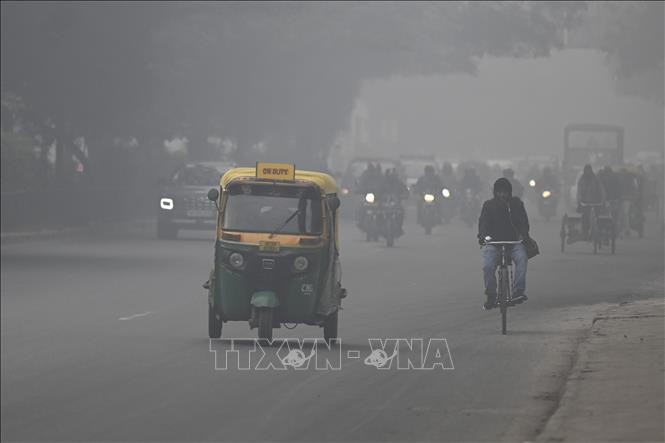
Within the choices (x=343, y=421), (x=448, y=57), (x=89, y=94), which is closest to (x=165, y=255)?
(x=89, y=94)

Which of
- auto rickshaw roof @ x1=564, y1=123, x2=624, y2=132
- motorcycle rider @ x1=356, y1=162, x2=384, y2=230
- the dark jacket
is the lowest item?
the dark jacket

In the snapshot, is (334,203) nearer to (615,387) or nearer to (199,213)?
(615,387)

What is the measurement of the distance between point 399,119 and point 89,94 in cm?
10085

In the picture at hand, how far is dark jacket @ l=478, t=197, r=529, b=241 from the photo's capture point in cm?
1386

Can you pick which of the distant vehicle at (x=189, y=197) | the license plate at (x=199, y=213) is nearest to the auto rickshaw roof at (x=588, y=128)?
the distant vehicle at (x=189, y=197)

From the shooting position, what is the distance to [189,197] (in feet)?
129

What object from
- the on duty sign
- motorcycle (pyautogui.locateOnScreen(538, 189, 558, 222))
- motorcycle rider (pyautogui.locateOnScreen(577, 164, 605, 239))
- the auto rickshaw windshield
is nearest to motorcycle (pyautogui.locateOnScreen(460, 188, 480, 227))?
motorcycle (pyautogui.locateOnScreen(538, 189, 558, 222))

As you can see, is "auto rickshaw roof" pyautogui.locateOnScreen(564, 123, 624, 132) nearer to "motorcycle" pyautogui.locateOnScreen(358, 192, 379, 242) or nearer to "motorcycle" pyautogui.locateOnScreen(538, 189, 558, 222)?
"motorcycle" pyautogui.locateOnScreen(538, 189, 558, 222)

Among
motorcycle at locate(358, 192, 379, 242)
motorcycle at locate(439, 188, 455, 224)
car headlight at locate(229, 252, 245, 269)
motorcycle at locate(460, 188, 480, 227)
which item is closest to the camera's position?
car headlight at locate(229, 252, 245, 269)

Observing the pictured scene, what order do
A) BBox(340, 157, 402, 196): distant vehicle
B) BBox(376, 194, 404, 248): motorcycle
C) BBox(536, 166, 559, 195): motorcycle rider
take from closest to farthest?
BBox(376, 194, 404, 248): motorcycle, BBox(536, 166, 559, 195): motorcycle rider, BBox(340, 157, 402, 196): distant vehicle

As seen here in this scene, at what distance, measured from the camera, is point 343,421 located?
13320mm

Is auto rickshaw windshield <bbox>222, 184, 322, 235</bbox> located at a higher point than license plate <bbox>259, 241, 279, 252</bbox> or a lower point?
higher

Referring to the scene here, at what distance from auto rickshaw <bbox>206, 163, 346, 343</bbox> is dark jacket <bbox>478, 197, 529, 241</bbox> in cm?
195

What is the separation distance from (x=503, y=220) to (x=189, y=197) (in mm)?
25203
